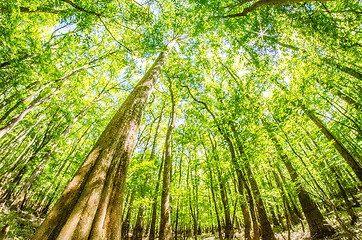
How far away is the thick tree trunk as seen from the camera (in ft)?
4.48

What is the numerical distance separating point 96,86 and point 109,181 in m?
13.2

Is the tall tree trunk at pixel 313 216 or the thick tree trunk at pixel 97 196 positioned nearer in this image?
the thick tree trunk at pixel 97 196

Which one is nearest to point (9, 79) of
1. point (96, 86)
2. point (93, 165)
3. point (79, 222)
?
point (93, 165)

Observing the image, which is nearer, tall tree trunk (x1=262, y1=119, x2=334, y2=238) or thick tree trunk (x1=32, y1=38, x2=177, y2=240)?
thick tree trunk (x1=32, y1=38, x2=177, y2=240)

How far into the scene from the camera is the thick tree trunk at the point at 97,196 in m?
1.37

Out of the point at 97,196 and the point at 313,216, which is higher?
the point at 313,216

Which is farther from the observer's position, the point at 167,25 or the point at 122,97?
the point at 122,97

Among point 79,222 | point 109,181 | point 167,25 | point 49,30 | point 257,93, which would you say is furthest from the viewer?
point 49,30

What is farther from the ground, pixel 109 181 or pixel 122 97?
pixel 122 97

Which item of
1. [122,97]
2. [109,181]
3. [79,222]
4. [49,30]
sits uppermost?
[49,30]

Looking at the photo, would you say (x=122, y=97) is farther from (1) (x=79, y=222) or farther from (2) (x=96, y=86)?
(1) (x=79, y=222)

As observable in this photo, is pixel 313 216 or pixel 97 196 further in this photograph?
pixel 313 216

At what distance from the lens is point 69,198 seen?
1.57 m

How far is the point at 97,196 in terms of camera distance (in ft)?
5.20
